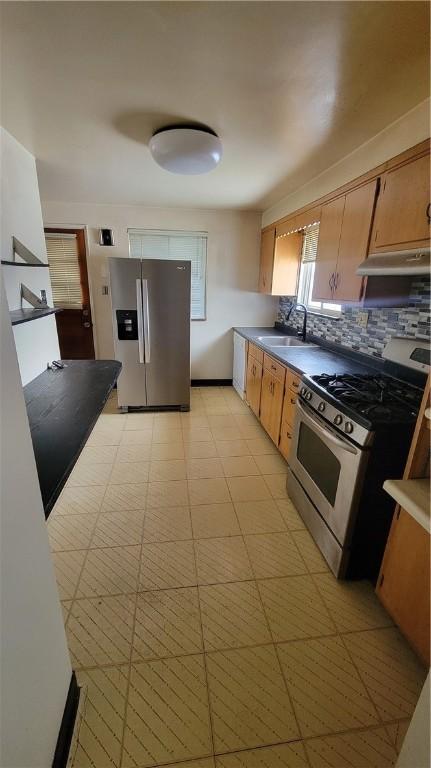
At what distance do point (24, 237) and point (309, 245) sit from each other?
2628 millimetres

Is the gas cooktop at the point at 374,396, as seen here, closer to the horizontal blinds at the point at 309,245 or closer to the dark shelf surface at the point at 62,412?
the dark shelf surface at the point at 62,412

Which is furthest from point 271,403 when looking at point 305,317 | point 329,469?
point 329,469

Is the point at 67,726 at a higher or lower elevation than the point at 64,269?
lower

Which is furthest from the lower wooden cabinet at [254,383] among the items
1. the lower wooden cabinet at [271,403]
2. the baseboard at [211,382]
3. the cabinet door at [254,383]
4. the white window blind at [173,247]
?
the white window blind at [173,247]

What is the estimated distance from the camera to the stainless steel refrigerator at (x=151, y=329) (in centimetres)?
326

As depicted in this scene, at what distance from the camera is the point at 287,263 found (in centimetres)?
355

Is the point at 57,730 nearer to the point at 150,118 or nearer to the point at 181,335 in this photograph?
the point at 150,118

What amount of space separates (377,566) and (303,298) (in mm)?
2755

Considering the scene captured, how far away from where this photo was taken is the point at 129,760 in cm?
101

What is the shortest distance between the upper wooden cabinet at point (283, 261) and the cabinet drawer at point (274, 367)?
1082 mm

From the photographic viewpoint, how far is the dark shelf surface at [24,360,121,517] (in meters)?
1.10

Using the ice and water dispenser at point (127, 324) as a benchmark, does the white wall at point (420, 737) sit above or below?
below

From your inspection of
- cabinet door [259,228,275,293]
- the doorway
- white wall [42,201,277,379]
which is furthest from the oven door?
the doorway

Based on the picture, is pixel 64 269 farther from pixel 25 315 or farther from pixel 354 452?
pixel 354 452
